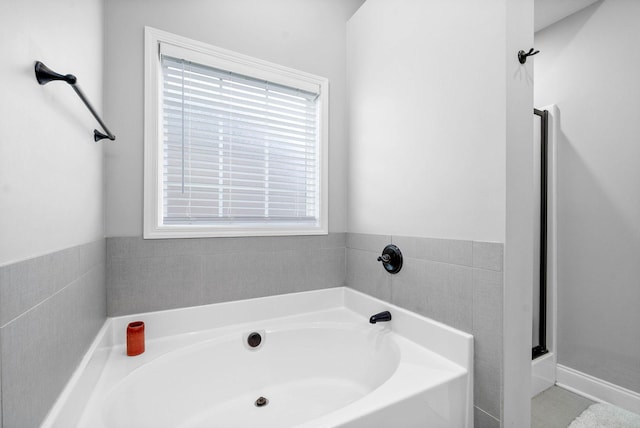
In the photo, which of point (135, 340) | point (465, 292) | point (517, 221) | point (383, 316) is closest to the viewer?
point (517, 221)

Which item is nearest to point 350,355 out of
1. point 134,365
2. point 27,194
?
point 134,365

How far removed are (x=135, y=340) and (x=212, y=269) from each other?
0.48 meters

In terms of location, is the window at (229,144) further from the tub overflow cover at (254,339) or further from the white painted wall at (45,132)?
the tub overflow cover at (254,339)

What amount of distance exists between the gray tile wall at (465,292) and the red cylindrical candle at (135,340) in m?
1.30

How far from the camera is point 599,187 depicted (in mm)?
1910

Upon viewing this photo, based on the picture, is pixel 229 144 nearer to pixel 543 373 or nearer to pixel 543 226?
pixel 543 226

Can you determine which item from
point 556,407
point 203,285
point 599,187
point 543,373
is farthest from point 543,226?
point 203,285

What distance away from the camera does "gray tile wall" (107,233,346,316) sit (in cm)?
142

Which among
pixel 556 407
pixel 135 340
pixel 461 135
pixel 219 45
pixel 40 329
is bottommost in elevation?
pixel 556 407

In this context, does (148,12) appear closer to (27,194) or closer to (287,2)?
(287,2)

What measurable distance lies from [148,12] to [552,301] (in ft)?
10.5

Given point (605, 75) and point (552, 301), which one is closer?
point (605, 75)

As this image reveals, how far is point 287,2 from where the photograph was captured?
1.84 meters

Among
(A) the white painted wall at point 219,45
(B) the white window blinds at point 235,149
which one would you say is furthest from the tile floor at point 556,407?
(B) the white window blinds at point 235,149
